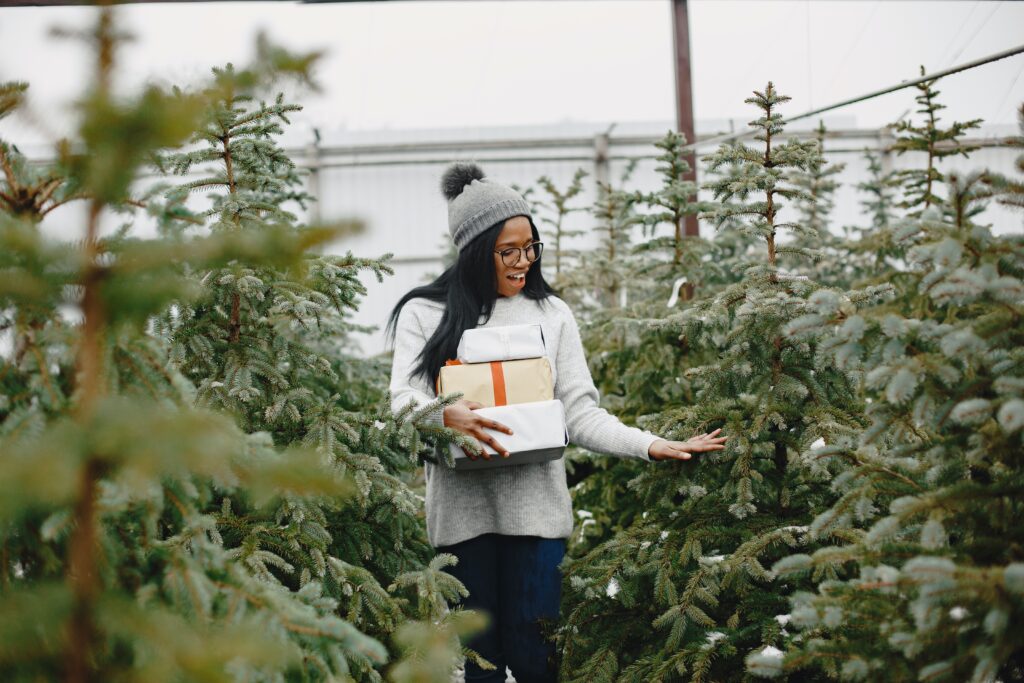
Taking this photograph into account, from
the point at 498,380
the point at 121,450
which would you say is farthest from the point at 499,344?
the point at 121,450

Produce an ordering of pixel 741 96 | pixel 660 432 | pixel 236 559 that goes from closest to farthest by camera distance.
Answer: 1. pixel 236 559
2. pixel 660 432
3. pixel 741 96

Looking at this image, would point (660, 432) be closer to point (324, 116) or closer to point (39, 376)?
point (39, 376)

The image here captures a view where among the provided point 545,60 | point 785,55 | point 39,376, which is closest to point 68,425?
point 39,376

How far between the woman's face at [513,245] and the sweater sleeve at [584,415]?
220 millimetres

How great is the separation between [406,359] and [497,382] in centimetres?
36

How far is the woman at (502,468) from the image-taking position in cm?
235

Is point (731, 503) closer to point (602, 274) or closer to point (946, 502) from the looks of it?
point (946, 502)

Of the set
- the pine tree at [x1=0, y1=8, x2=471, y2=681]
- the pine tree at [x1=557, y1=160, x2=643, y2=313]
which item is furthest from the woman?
the pine tree at [x1=557, y1=160, x2=643, y2=313]

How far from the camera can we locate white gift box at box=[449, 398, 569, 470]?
2.19 metres

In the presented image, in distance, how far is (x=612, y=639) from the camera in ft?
7.63

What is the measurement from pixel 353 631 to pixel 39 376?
0.58 metres

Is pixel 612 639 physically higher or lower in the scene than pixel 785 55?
lower

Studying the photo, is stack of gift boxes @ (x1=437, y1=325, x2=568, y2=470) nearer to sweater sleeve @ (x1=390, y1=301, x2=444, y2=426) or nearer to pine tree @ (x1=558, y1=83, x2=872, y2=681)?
sweater sleeve @ (x1=390, y1=301, x2=444, y2=426)

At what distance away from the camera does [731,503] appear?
2371 mm
